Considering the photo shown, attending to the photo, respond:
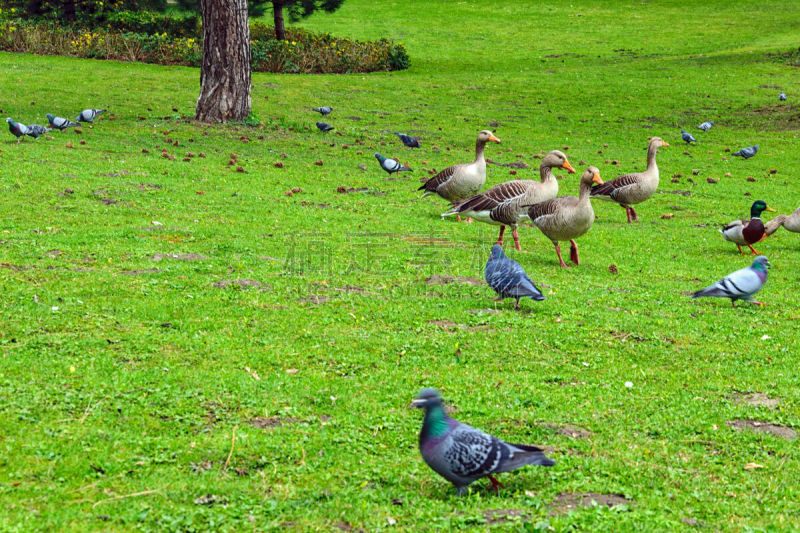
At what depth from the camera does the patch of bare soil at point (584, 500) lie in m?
5.68

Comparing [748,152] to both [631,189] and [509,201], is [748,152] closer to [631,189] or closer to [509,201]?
[631,189]

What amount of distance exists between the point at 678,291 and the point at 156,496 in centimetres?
967

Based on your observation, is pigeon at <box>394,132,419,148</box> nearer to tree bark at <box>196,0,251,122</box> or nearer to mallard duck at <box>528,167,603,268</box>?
tree bark at <box>196,0,251,122</box>

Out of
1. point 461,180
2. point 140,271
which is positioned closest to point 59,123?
point 461,180

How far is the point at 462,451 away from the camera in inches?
217

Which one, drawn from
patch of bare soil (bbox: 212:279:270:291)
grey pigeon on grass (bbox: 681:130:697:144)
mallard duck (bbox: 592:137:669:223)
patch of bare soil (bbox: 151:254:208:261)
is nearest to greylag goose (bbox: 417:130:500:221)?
mallard duck (bbox: 592:137:669:223)

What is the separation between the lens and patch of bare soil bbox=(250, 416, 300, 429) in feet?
22.3

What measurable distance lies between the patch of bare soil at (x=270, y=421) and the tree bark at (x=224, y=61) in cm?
1843

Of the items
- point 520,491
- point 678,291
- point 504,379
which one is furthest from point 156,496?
point 678,291

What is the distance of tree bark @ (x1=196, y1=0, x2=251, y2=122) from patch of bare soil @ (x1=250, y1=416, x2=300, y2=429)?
18.4m

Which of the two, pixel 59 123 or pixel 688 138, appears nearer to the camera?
pixel 59 123

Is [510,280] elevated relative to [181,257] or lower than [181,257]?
elevated

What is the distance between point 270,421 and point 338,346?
200 cm

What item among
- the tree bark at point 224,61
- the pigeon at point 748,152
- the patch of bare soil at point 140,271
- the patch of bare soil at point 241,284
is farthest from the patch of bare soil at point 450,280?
the pigeon at point 748,152
